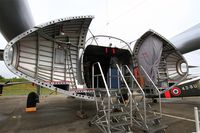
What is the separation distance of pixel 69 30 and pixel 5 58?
2343mm

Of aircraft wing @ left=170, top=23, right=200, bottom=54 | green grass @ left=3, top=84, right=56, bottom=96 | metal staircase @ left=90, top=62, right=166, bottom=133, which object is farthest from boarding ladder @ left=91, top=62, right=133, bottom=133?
green grass @ left=3, top=84, right=56, bottom=96

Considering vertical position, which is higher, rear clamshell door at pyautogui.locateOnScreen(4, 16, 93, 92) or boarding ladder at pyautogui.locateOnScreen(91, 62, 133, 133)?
rear clamshell door at pyautogui.locateOnScreen(4, 16, 93, 92)

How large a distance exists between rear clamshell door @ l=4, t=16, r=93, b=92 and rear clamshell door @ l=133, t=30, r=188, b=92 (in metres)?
2.55

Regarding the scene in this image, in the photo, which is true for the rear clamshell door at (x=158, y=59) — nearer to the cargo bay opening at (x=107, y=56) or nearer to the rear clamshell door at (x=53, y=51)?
the cargo bay opening at (x=107, y=56)

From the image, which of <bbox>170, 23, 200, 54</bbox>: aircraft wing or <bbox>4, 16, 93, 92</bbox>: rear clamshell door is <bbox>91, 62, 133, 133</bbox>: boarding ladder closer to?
<bbox>4, 16, 93, 92</bbox>: rear clamshell door

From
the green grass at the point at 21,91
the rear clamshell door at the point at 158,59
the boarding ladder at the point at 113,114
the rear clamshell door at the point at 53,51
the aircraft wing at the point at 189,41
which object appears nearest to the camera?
the boarding ladder at the point at 113,114

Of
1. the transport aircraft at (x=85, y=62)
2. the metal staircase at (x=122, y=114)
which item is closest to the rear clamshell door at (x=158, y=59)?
the transport aircraft at (x=85, y=62)

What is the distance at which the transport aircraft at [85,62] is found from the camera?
3.91 meters

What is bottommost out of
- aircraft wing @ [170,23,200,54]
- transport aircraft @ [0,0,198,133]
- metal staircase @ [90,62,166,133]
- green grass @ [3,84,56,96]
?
green grass @ [3,84,56,96]

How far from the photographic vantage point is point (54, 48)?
5113 mm

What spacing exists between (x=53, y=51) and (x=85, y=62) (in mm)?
2249

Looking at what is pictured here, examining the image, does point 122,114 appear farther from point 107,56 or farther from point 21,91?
point 21,91

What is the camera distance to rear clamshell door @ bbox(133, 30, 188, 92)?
5658 millimetres

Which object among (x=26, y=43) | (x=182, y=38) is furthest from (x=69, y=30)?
(x=182, y=38)
